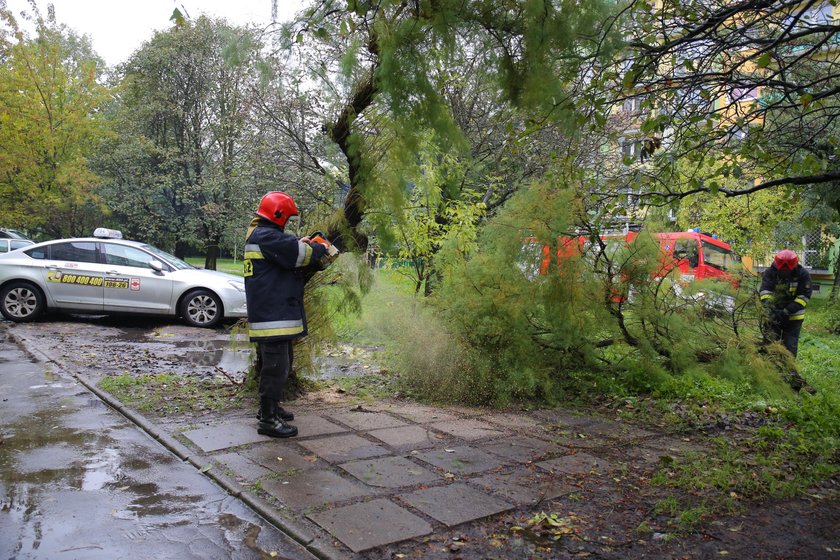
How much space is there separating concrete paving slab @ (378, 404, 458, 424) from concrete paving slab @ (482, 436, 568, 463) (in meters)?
0.78

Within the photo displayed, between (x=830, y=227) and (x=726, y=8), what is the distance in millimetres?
15431

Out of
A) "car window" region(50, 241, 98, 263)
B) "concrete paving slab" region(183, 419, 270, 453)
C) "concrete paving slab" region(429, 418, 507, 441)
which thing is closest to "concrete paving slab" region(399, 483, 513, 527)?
"concrete paving slab" region(429, 418, 507, 441)

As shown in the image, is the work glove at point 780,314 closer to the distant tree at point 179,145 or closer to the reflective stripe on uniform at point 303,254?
the reflective stripe on uniform at point 303,254

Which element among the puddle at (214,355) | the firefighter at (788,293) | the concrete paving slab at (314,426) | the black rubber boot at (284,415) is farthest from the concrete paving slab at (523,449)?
the firefighter at (788,293)

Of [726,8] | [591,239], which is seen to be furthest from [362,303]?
[726,8]

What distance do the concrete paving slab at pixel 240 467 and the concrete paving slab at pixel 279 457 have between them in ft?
0.15

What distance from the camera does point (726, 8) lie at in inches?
188

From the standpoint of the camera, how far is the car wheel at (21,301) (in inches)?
445

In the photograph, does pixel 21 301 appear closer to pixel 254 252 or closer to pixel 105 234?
pixel 105 234

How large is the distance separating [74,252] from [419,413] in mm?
8435

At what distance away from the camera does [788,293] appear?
816 cm

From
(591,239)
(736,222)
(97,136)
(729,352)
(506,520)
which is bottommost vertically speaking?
(506,520)

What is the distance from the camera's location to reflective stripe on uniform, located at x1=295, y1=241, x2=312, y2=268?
5.02 meters

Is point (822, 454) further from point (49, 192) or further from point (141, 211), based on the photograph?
point (141, 211)
